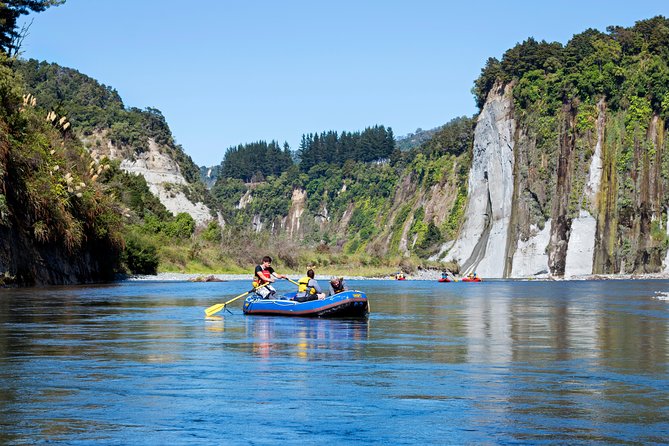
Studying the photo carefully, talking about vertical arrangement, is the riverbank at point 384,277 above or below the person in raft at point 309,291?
below

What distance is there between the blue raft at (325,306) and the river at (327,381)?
0.44 metres

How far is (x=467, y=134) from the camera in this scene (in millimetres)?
173125

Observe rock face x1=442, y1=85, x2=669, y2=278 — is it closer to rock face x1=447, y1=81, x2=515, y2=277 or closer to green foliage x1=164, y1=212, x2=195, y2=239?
rock face x1=447, y1=81, x2=515, y2=277

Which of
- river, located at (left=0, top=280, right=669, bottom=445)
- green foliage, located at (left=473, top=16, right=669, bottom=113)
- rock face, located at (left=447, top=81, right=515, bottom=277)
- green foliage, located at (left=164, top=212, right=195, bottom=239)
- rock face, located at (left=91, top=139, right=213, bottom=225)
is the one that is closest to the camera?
river, located at (left=0, top=280, right=669, bottom=445)

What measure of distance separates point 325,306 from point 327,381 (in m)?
15.2

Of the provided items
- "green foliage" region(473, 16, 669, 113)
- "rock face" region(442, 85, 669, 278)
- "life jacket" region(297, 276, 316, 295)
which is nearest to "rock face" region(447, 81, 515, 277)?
"rock face" region(442, 85, 669, 278)

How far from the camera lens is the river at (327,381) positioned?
13.5m

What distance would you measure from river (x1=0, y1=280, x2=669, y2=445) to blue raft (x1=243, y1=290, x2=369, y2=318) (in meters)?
0.44

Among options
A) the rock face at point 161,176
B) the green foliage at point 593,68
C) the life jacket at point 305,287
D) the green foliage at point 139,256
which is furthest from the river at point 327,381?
the rock face at point 161,176

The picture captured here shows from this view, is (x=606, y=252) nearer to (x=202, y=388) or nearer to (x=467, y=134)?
(x=467, y=134)

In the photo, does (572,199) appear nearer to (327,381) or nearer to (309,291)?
(309,291)

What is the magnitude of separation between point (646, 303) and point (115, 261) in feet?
131

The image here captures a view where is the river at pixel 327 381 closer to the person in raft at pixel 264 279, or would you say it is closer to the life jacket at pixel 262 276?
the person in raft at pixel 264 279

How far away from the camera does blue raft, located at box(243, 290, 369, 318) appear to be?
3319 cm
